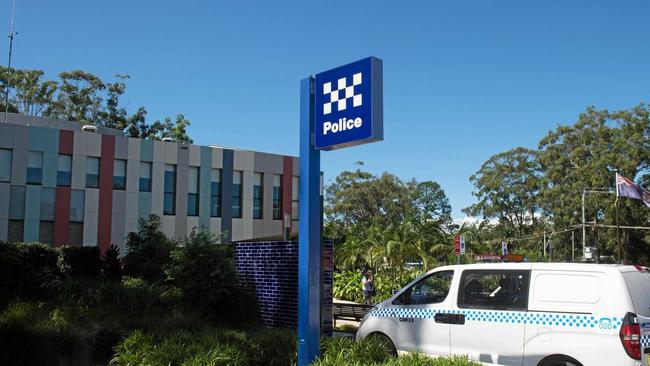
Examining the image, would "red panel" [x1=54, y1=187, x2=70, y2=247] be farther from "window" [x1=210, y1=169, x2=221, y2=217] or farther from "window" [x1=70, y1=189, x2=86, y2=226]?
"window" [x1=210, y1=169, x2=221, y2=217]

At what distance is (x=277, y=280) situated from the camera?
13156mm

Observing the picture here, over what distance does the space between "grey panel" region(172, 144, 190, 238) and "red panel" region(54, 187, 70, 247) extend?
5.77 m

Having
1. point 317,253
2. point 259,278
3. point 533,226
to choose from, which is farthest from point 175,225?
point 533,226

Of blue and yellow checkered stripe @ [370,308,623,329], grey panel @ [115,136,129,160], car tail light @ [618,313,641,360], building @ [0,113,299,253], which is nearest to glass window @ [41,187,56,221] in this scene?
building @ [0,113,299,253]

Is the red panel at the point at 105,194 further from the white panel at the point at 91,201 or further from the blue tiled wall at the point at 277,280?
the blue tiled wall at the point at 277,280

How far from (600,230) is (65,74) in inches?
1947

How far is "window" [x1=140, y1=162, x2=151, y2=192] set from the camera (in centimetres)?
3403

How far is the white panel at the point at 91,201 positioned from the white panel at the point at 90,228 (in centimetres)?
19

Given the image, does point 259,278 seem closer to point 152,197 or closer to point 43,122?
point 152,197

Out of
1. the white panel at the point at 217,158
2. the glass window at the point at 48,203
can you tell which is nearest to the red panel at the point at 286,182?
the white panel at the point at 217,158

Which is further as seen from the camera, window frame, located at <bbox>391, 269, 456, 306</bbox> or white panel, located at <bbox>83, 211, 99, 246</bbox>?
white panel, located at <bbox>83, 211, 99, 246</bbox>

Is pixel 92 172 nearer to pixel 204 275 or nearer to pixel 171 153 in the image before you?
pixel 171 153

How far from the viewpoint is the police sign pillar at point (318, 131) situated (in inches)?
271

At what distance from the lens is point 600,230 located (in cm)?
5094
